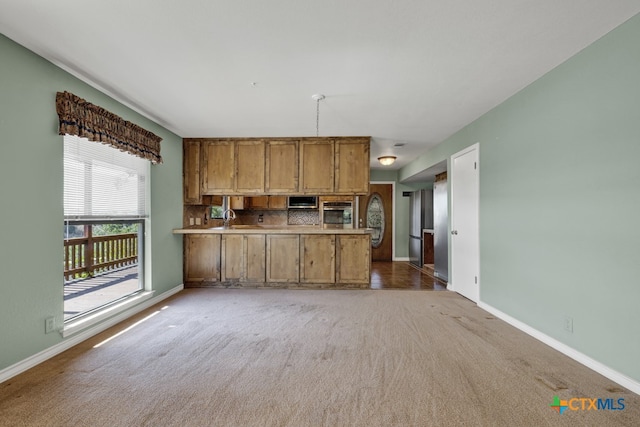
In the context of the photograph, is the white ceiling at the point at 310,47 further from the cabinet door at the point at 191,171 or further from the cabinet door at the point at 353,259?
the cabinet door at the point at 353,259

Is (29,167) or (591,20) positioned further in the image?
(29,167)

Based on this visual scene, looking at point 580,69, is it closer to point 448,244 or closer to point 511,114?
point 511,114

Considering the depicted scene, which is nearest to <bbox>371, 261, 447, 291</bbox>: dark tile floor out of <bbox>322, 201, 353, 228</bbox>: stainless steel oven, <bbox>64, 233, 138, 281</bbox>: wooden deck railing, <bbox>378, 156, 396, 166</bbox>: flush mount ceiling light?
<bbox>322, 201, 353, 228</bbox>: stainless steel oven

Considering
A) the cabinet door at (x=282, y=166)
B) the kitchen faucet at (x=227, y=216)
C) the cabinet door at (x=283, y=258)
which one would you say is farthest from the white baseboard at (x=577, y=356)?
the kitchen faucet at (x=227, y=216)

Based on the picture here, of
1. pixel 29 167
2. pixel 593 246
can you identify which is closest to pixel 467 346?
pixel 593 246

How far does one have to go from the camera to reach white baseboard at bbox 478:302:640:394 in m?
1.89

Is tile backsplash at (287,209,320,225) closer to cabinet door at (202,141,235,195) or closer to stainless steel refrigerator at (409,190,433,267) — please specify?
cabinet door at (202,141,235,195)

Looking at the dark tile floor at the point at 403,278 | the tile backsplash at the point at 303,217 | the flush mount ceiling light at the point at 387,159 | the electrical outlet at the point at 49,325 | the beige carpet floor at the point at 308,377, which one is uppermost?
the flush mount ceiling light at the point at 387,159

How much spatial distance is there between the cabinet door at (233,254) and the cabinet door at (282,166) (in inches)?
38.1

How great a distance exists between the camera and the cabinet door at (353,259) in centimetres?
452

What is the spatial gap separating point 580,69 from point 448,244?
2.95 metres

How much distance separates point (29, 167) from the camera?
2.21 m

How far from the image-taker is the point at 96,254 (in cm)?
471

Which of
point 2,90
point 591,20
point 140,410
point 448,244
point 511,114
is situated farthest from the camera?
point 448,244
